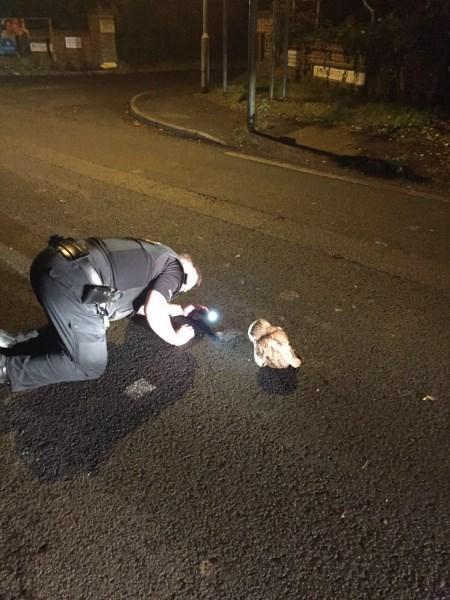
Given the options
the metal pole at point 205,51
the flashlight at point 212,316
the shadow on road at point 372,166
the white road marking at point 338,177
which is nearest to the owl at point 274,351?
the flashlight at point 212,316

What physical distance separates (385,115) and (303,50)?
420 centimetres

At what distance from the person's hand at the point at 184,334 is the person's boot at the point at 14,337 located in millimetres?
941

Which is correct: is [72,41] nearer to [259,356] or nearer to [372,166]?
[372,166]

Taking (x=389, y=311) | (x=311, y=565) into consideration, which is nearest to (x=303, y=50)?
(x=389, y=311)

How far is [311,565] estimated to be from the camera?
2.19 meters

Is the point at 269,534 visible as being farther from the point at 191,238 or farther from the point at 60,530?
the point at 191,238

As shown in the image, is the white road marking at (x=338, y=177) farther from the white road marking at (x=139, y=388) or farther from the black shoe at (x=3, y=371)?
the black shoe at (x=3, y=371)

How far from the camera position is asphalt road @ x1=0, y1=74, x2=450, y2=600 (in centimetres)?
218

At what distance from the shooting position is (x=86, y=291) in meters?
2.72

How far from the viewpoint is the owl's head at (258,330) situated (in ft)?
11.2

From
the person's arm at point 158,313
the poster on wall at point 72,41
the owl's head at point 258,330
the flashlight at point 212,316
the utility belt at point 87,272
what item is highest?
the poster on wall at point 72,41

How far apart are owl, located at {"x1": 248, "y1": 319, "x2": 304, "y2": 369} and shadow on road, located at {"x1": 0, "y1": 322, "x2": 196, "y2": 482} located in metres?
0.43

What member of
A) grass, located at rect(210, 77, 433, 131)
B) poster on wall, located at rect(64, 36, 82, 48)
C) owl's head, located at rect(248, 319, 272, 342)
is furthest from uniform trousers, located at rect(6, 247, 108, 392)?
poster on wall, located at rect(64, 36, 82, 48)

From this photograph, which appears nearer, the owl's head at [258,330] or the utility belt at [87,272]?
the utility belt at [87,272]
